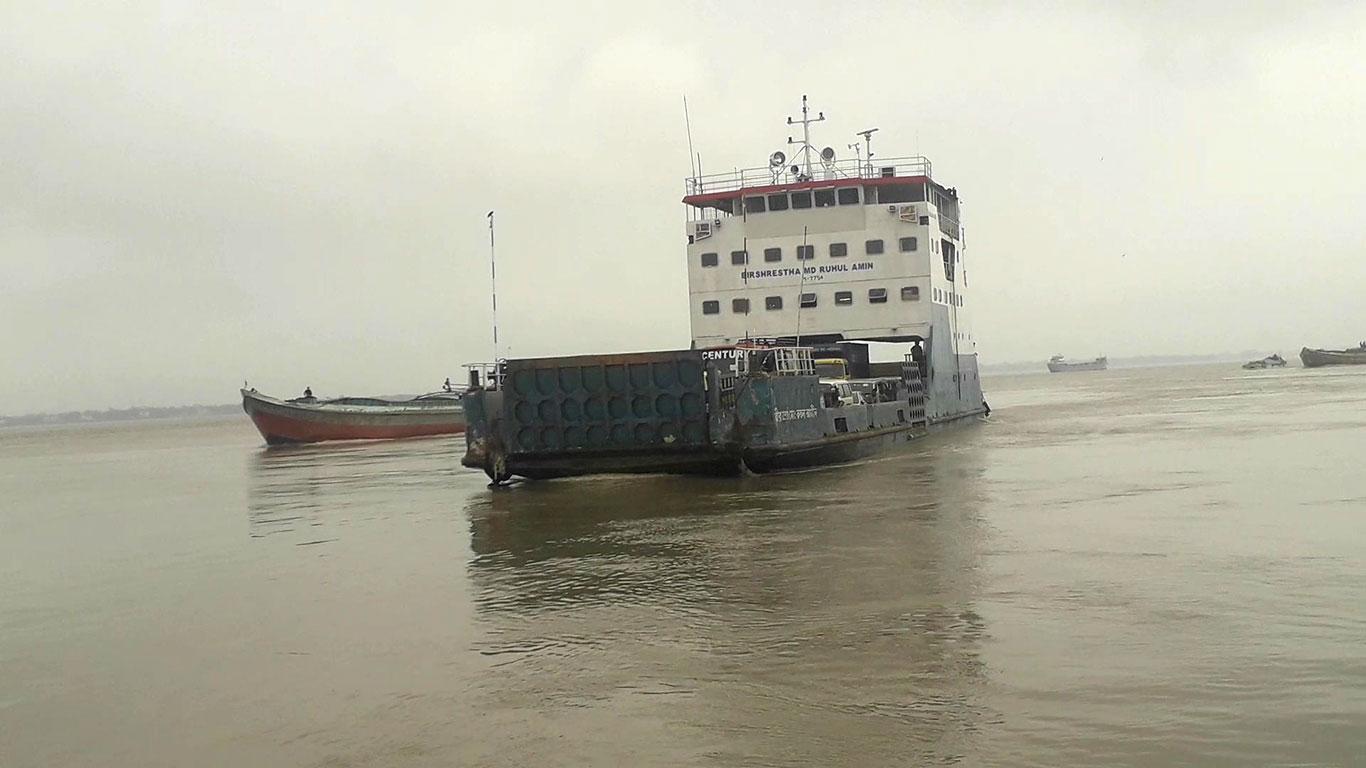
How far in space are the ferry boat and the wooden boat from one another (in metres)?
16.0

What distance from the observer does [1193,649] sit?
6.13 meters

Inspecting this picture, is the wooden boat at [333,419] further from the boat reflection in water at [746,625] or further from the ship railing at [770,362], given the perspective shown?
the boat reflection in water at [746,625]

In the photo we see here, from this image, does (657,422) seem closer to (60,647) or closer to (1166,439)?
(60,647)

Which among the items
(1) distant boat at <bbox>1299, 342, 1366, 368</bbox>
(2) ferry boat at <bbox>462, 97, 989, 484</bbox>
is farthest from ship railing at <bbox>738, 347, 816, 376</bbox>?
(1) distant boat at <bbox>1299, 342, 1366, 368</bbox>

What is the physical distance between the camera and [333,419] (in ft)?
124

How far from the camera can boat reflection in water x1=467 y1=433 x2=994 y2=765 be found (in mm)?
5145

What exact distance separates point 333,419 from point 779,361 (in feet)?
76.6

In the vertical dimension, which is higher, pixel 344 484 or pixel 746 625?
pixel 344 484

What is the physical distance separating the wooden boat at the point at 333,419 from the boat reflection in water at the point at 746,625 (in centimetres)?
2532

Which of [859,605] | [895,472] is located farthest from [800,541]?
[895,472]

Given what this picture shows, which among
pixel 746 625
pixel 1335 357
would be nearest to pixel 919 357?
pixel 746 625

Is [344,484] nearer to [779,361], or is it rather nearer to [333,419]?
[779,361]

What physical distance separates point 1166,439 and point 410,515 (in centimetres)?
1500

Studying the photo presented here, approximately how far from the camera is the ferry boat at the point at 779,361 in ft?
54.9
